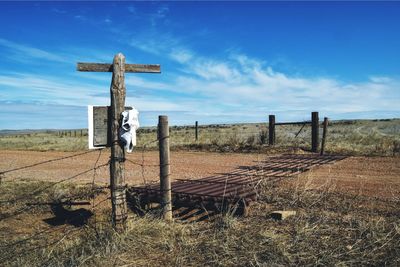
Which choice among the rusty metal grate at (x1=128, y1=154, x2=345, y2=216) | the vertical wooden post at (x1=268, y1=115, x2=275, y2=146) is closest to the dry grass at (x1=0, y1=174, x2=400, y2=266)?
the rusty metal grate at (x1=128, y1=154, x2=345, y2=216)

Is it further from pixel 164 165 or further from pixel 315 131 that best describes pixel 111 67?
pixel 315 131

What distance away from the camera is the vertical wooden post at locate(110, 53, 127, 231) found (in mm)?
5059

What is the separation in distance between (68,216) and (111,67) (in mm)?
3332

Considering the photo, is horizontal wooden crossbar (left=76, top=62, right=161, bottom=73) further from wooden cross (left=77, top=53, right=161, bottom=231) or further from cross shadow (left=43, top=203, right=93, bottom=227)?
cross shadow (left=43, top=203, right=93, bottom=227)

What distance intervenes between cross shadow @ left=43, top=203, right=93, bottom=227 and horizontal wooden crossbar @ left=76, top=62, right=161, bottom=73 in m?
2.82

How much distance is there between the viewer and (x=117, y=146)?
5078mm

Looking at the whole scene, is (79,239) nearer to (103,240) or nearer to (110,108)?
(103,240)

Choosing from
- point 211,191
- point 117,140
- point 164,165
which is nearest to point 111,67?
point 117,140

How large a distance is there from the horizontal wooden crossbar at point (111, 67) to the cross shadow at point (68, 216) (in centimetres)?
282

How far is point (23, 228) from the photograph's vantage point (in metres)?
6.53

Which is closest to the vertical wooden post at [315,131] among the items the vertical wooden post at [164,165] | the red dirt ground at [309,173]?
the red dirt ground at [309,173]

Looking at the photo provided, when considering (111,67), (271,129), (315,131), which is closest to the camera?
(111,67)

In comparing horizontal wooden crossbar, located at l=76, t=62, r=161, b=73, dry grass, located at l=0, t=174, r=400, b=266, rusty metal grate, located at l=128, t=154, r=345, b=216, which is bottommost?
dry grass, located at l=0, t=174, r=400, b=266

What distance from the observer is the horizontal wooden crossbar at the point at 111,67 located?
4.90 metres
